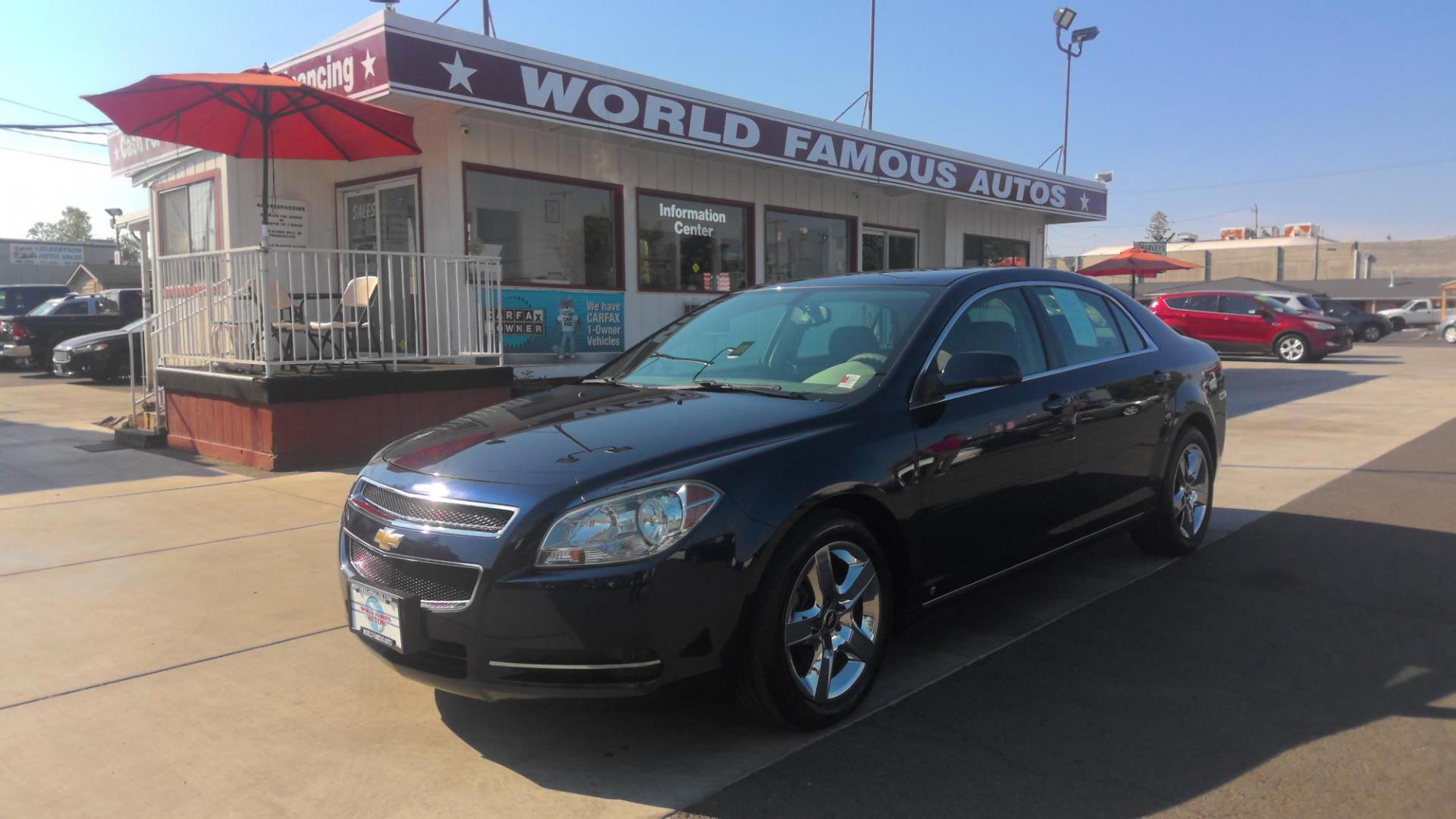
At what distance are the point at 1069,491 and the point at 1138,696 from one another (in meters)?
1.10

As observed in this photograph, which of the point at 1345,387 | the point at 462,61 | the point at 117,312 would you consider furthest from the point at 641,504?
the point at 117,312

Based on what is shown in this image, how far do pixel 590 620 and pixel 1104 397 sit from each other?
9.89 feet

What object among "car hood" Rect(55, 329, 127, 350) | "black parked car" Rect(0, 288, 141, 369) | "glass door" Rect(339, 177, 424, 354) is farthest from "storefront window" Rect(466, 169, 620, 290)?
"black parked car" Rect(0, 288, 141, 369)

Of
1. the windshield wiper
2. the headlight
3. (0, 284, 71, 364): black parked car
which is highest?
(0, 284, 71, 364): black parked car

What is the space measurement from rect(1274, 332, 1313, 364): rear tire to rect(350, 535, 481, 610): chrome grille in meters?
23.8

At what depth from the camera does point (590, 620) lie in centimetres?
287

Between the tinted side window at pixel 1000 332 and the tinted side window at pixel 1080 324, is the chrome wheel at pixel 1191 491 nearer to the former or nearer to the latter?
the tinted side window at pixel 1080 324

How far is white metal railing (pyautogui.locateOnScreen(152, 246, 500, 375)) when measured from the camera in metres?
8.62

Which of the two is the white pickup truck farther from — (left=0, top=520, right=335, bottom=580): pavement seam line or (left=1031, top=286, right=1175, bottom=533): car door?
(left=0, top=520, right=335, bottom=580): pavement seam line

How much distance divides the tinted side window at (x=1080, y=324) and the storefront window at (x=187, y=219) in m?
9.88

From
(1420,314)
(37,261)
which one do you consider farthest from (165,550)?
(37,261)

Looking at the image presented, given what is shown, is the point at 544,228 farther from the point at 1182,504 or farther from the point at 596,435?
the point at 596,435

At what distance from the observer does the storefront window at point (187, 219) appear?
450 inches

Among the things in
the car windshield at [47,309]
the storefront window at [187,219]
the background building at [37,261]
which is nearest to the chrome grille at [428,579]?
the storefront window at [187,219]
